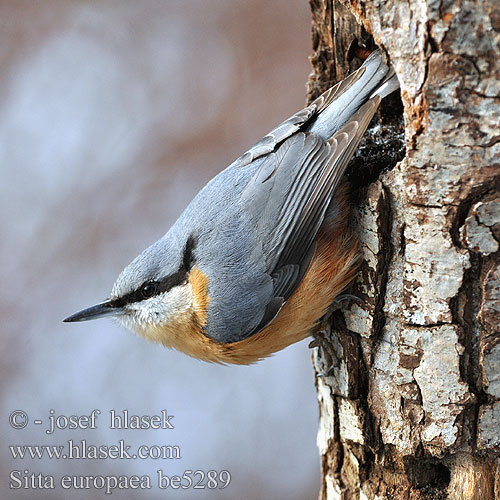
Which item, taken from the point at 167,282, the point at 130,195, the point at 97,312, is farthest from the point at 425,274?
the point at 130,195

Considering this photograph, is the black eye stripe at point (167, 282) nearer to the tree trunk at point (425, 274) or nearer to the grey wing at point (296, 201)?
the grey wing at point (296, 201)

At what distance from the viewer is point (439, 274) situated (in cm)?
184

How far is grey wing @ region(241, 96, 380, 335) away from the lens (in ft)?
6.86

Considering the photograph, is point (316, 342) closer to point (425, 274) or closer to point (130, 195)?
point (425, 274)

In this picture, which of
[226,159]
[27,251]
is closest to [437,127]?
[226,159]

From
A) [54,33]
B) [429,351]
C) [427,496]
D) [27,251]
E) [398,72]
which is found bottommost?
[427,496]

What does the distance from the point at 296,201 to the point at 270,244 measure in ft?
0.53

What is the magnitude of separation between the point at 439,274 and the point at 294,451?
1733mm

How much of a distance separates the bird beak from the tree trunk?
2.56 feet

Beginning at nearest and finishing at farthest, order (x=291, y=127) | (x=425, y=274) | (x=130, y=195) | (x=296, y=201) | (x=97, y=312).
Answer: (x=425, y=274) → (x=296, y=201) → (x=291, y=127) → (x=97, y=312) → (x=130, y=195)

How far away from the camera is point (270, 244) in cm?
214

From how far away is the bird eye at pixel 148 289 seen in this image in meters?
2.34

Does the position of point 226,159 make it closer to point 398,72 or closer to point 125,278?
point 125,278

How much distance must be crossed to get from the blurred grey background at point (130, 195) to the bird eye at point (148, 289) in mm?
914
